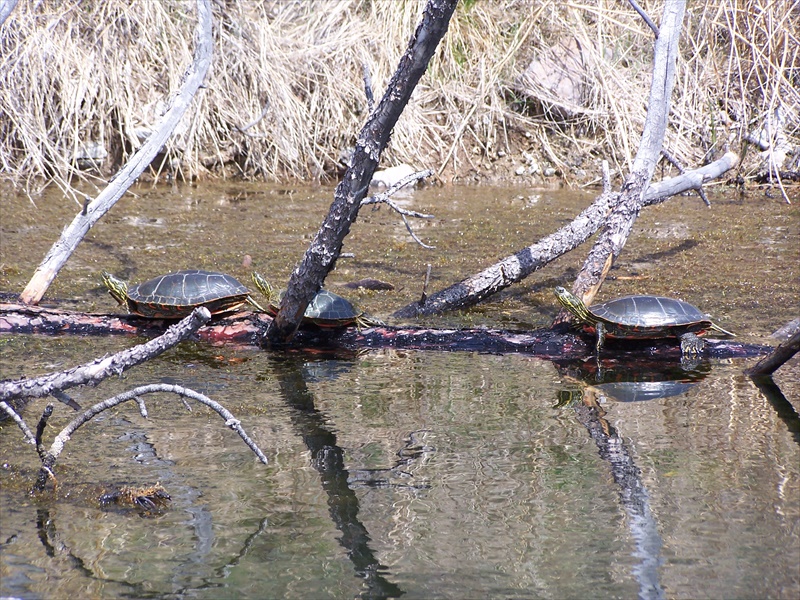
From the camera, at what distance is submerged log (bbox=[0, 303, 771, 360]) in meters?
4.53

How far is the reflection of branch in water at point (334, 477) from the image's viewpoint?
97.3 inches

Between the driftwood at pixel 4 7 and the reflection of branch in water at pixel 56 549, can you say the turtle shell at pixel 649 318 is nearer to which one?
the reflection of branch in water at pixel 56 549

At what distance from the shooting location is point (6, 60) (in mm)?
7797

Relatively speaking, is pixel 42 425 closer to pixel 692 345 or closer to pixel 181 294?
pixel 181 294

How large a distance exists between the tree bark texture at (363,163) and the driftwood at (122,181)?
147cm

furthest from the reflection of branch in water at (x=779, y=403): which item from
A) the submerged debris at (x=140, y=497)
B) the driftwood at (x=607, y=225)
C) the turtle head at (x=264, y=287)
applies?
the turtle head at (x=264, y=287)

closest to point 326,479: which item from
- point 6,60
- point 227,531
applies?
point 227,531

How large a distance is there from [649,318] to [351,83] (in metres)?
5.94

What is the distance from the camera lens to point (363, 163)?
364cm

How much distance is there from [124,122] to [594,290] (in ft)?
19.2

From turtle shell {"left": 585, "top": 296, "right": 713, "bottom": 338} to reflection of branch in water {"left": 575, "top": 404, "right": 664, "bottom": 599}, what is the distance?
797 mm

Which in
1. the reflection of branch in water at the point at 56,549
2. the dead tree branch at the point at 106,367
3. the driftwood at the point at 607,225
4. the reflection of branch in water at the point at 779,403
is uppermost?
the driftwood at the point at 607,225

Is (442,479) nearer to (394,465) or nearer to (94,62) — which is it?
(394,465)

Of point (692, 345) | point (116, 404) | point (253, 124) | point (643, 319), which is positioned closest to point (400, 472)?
point (116, 404)
